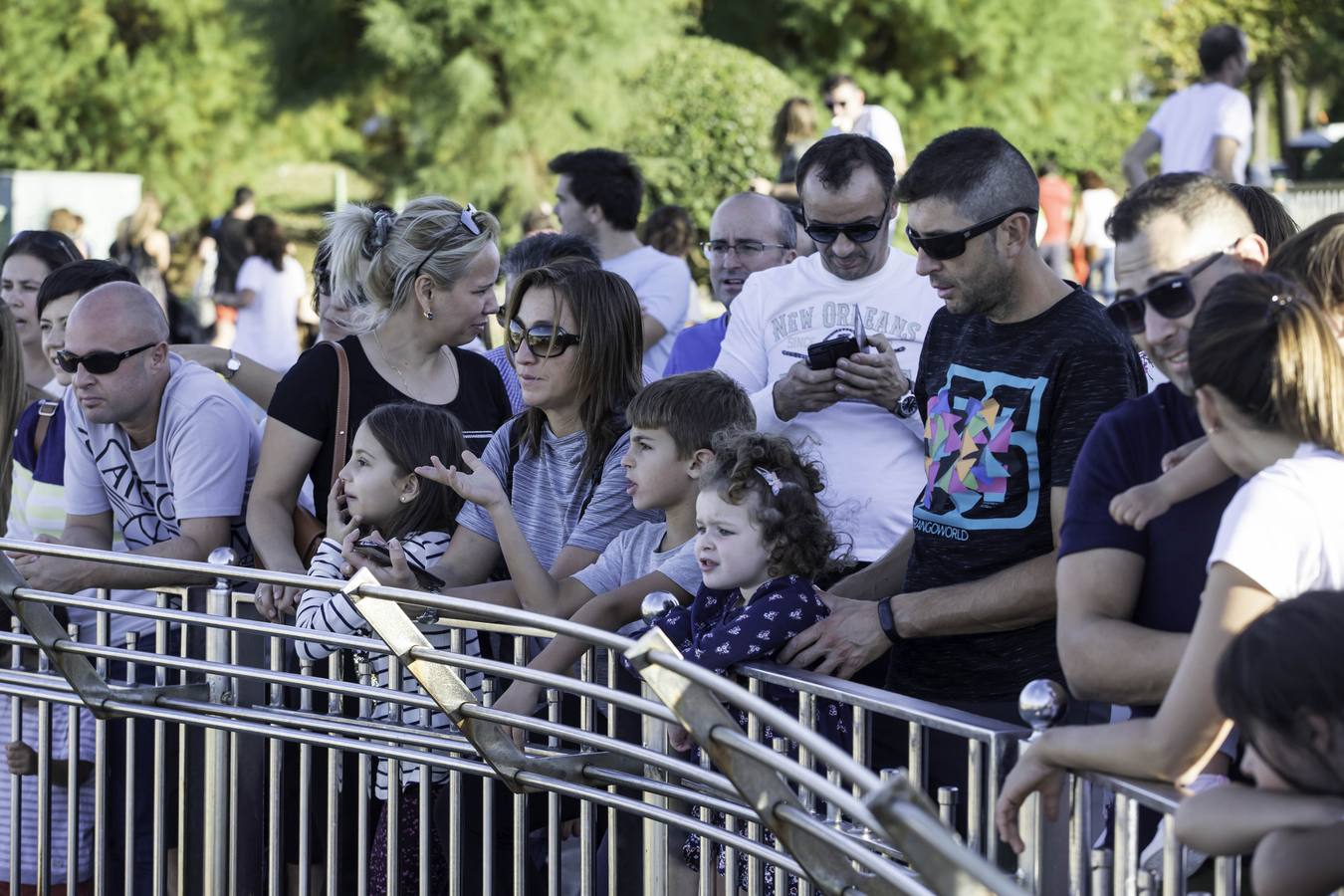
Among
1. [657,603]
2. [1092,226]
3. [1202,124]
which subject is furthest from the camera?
[1092,226]

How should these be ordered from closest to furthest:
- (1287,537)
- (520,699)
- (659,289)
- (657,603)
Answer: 1. (1287,537)
2. (657,603)
3. (520,699)
4. (659,289)

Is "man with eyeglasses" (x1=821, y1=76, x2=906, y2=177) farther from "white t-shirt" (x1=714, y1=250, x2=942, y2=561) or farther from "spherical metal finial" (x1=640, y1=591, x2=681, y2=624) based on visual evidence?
"spherical metal finial" (x1=640, y1=591, x2=681, y2=624)

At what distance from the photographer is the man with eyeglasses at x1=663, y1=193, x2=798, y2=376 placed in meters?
6.54

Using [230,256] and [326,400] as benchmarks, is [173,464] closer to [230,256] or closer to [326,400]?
[326,400]

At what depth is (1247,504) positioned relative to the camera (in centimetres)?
261

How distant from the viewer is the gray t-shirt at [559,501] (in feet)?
14.8

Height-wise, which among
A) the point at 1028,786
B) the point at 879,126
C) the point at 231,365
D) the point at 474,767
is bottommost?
the point at 474,767

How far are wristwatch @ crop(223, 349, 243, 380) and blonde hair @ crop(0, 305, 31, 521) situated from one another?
69 centimetres

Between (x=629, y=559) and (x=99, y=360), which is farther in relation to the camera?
(x=99, y=360)

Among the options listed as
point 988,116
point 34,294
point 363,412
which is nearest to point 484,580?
point 363,412

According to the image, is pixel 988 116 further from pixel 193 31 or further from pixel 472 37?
pixel 193 31

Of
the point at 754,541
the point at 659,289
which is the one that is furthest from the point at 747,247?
the point at 754,541

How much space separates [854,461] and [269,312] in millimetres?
8554

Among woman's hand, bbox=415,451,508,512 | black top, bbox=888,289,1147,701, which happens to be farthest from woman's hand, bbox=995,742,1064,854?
woman's hand, bbox=415,451,508,512
